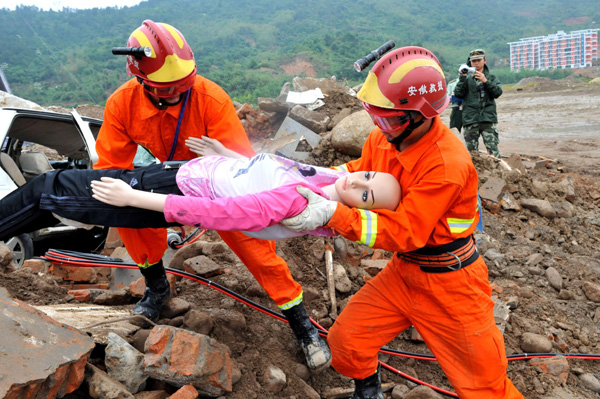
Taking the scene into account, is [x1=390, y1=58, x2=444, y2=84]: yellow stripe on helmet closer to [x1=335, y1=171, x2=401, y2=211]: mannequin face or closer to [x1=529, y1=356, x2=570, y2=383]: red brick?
[x1=335, y1=171, x2=401, y2=211]: mannequin face

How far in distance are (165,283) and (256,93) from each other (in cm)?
2139

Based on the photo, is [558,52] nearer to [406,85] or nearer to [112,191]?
[406,85]

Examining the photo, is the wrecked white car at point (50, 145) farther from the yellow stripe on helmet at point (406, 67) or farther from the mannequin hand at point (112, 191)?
the yellow stripe on helmet at point (406, 67)

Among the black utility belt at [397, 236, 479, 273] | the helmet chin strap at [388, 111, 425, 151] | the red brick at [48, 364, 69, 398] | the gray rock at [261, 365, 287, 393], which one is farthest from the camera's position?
the gray rock at [261, 365, 287, 393]

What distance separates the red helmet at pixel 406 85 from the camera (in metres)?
2.39

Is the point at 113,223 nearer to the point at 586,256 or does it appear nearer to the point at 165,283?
the point at 165,283

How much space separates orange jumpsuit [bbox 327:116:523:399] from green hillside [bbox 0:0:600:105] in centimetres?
1370

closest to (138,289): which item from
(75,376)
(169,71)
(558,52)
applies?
(75,376)

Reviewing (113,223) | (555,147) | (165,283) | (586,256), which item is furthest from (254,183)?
(555,147)

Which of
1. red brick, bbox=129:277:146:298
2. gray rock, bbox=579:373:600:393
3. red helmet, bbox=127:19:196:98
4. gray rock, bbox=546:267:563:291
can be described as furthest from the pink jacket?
gray rock, bbox=546:267:563:291

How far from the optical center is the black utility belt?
2.57m

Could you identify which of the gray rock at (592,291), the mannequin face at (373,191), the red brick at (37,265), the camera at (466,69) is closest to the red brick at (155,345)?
the mannequin face at (373,191)

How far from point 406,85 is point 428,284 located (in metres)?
1.05

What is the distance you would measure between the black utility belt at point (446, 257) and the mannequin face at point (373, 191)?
31 centimetres
